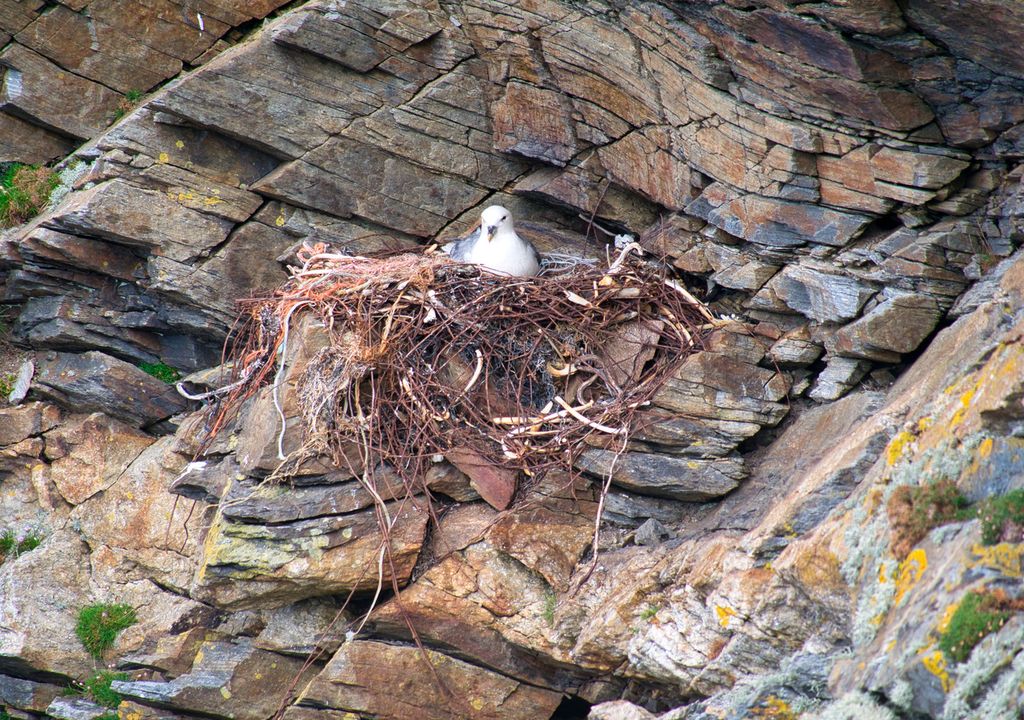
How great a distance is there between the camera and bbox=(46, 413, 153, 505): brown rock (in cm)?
778

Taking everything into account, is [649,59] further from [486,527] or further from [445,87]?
[486,527]

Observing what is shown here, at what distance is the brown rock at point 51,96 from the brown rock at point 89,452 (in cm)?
234

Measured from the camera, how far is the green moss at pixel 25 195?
797 cm

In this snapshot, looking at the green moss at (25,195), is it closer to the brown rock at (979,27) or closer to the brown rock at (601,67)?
the brown rock at (601,67)

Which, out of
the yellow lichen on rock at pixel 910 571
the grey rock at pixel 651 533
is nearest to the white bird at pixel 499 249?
the grey rock at pixel 651 533

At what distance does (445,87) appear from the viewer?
780 cm

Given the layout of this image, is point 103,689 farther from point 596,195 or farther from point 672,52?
point 672,52

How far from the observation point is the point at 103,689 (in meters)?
7.09

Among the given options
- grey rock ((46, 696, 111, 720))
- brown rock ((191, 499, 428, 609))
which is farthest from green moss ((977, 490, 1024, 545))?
grey rock ((46, 696, 111, 720))

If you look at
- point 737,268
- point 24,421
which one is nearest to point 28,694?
point 24,421

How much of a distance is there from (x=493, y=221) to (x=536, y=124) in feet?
2.87

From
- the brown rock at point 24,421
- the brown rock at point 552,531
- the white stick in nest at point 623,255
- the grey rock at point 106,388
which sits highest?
the white stick in nest at point 623,255

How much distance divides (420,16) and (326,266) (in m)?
1.97

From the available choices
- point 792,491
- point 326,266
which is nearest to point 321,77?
point 326,266
